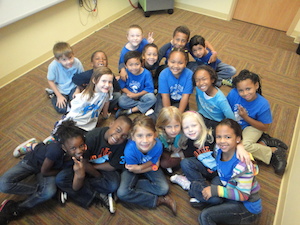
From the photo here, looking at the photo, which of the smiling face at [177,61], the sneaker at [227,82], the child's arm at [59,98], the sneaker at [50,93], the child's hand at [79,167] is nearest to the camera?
the child's hand at [79,167]

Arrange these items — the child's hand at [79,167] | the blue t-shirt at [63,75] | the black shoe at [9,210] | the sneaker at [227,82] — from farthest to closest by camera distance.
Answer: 1. the sneaker at [227,82]
2. the blue t-shirt at [63,75]
3. the black shoe at [9,210]
4. the child's hand at [79,167]

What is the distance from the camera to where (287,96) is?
7.33ft

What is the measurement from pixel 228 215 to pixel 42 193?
1.19 metres

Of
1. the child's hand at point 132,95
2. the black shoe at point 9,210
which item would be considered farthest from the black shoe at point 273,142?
the black shoe at point 9,210

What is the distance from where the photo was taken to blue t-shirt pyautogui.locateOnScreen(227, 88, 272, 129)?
1549 mm

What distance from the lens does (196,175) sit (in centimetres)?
146

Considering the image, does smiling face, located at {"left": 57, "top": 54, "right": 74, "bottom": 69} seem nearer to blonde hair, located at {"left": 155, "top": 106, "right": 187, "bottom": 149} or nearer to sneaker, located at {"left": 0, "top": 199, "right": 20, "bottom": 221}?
blonde hair, located at {"left": 155, "top": 106, "right": 187, "bottom": 149}

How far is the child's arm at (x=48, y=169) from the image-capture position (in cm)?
131

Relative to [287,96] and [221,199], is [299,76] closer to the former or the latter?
[287,96]

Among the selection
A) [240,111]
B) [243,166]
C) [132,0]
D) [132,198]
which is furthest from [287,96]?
[132,0]

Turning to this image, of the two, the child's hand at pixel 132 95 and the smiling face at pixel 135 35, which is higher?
the smiling face at pixel 135 35

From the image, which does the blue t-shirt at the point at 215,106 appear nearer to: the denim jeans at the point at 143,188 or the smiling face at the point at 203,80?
the smiling face at the point at 203,80

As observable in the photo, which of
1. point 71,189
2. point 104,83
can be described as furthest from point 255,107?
point 71,189

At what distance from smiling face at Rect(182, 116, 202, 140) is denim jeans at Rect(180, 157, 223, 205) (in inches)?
8.0
